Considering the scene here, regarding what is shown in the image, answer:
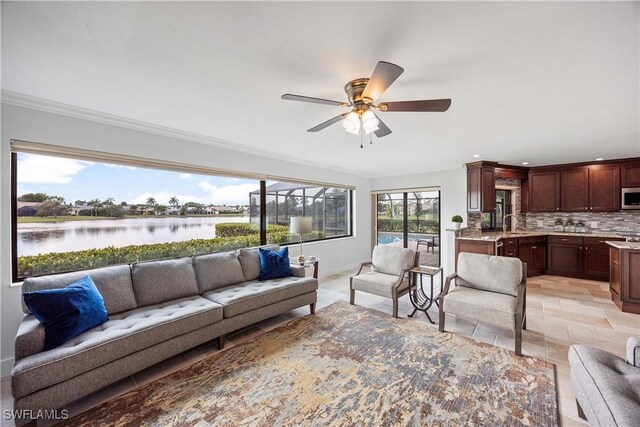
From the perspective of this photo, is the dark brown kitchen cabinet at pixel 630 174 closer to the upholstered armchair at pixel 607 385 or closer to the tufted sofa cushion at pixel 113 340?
the upholstered armchair at pixel 607 385

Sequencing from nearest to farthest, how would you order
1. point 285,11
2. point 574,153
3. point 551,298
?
point 285,11 → point 551,298 → point 574,153

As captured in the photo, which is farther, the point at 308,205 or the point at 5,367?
the point at 308,205

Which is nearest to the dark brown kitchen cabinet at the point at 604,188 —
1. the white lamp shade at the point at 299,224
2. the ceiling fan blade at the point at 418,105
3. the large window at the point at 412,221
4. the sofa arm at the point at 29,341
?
the large window at the point at 412,221

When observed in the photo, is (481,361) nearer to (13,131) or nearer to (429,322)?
(429,322)

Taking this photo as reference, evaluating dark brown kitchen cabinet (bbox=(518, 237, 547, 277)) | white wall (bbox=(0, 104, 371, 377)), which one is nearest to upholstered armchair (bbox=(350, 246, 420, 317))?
white wall (bbox=(0, 104, 371, 377))

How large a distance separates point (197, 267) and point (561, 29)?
381cm

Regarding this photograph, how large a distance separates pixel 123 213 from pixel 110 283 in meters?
0.97

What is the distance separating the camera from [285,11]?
1308 millimetres

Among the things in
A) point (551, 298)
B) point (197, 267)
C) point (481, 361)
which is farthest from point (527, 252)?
point (197, 267)

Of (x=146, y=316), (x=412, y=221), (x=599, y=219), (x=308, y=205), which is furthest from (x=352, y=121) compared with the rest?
(x=599, y=219)

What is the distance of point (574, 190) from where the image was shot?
211 inches

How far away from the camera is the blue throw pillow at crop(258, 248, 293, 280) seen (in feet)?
11.8

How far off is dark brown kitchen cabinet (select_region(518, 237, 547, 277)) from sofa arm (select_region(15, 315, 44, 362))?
7.05 metres

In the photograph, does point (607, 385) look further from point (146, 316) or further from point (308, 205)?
point (308, 205)
